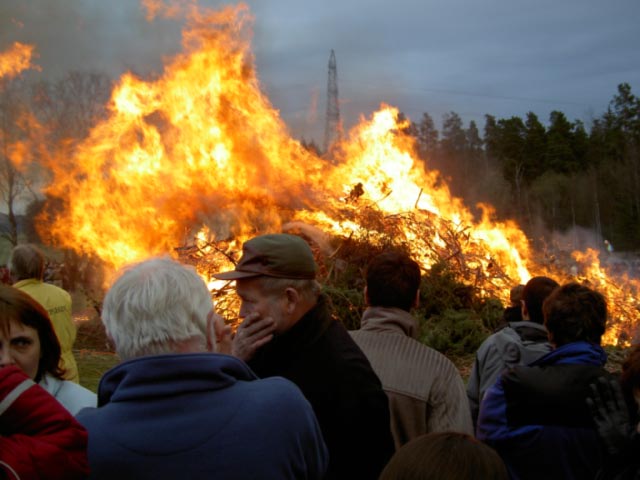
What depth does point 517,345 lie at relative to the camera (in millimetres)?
3998

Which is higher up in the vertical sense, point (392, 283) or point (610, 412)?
point (392, 283)

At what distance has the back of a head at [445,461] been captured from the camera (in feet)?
5.40

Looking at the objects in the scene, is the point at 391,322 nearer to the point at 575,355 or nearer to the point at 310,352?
the point at 310,352

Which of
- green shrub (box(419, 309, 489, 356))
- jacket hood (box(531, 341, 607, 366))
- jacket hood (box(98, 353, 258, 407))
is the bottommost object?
green shrub (box(419, 309, 489, 356))

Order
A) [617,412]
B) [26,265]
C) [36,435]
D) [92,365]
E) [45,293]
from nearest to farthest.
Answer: [36,435] → [617,412] → [45,293] → [26,265] → [92,365]

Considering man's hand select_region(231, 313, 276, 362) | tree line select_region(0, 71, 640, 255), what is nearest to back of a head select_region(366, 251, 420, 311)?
man's hand select_region(231, 313, 276, 362)

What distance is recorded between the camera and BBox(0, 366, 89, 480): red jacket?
1.60m

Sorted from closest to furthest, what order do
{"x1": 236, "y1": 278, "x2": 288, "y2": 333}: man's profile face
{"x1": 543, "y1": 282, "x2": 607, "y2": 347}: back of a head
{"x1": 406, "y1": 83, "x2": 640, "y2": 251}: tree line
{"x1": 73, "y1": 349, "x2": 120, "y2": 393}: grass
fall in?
{"x1": 236, "y1": 278, "x2": 288, "y2": 333}: man's profile face, {"x1": 543, "y1": 282, "x2": 607, "y2": 347}: back of a head, {"x1": 73, "y1": 349, "x2": 120, "y2": 393}: grass, {"x1": 406, "y1": 83, "x2": 640, "y2": 251}: tree line

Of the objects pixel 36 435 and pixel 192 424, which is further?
pixel 192 424

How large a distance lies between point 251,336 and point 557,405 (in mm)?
1404

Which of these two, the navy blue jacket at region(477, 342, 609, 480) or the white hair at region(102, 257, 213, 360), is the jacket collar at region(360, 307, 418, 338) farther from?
the white hair at region(102, 257, 213, 360)

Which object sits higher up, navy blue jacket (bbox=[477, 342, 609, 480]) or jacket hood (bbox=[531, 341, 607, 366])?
jacket hood (bbox=[531, 341, 607, 366])

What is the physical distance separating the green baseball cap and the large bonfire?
312 inches

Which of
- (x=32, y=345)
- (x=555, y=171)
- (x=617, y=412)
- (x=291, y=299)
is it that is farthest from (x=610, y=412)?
(x=555, y=171)
